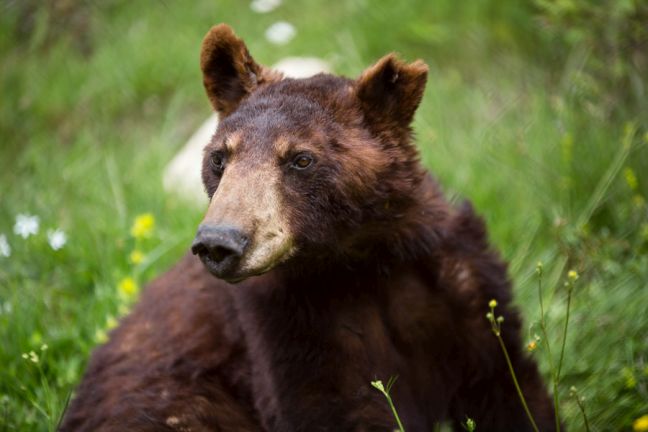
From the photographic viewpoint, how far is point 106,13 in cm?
868

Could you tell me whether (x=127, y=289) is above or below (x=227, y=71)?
below

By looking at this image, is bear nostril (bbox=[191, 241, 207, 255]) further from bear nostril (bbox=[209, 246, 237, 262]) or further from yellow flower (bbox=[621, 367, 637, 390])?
yellow flower (bbox=[621, 367, 637, 390])

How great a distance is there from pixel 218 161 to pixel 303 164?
0.36 meters

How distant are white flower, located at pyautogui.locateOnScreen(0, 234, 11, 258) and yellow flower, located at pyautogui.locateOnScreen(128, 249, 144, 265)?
Result: 0.73m

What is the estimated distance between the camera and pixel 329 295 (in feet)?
11.3

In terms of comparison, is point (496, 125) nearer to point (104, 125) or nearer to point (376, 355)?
point (376, 355)

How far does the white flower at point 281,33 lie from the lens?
→ 714 cm

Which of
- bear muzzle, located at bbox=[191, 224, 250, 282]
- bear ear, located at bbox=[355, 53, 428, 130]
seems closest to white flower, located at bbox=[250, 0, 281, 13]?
bear ear, located at bbox=[355, 53, 428, 130]

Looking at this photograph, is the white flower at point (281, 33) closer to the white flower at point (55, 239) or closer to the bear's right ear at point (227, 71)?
the white flower at point (55, 239)

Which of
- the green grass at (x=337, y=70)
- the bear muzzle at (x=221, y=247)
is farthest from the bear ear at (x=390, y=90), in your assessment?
the green grass at (x=337, y=70)

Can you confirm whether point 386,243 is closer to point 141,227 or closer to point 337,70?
point 141,227

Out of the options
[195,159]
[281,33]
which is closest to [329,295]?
[195,159]

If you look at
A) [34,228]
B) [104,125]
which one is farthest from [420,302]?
[104,125]

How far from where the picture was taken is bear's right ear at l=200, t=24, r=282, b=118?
11.6 ft
